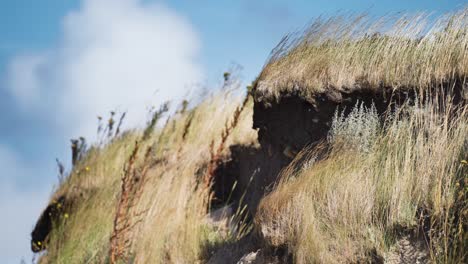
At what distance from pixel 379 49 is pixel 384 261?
7.92 feet

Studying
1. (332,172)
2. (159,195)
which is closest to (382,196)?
(332,172)

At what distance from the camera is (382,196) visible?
5898mm

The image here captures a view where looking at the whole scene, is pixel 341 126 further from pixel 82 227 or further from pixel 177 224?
pixel 82 227

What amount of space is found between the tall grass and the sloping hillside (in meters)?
0.01

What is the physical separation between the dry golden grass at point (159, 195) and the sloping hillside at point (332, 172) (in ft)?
0.08

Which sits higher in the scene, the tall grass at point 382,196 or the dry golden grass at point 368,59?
the dry golden grass at point 368,59

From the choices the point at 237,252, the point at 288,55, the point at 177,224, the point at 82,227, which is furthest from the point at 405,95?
the point at 82,227

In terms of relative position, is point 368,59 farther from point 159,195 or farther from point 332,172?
point 159,195

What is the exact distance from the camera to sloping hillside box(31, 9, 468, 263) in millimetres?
5766

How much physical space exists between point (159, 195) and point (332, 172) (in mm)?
3901

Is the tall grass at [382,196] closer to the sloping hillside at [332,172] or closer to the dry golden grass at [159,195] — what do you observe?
the sloping hillside at [332,172]

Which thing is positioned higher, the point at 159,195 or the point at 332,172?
the point at 159,195

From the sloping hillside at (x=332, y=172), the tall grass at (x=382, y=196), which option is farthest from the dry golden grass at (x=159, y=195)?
the tall grass at (x=382, y=196)

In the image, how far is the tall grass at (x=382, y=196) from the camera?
5.66 metres
